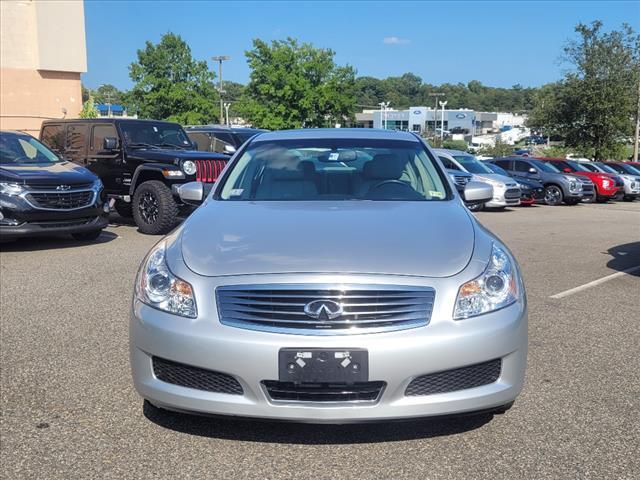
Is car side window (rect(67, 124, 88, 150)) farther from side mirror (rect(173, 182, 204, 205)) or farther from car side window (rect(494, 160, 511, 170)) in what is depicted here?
car side window (rect(494, 160, 511, 170))

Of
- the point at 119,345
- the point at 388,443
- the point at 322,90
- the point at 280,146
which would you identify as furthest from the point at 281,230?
the point at 322,90

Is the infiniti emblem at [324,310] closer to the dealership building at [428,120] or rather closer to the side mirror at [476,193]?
the side mirror at [476,193]

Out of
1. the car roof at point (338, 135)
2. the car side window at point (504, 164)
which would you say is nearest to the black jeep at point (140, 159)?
the car roof at point (338, 135)

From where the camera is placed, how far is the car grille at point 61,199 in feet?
29.7

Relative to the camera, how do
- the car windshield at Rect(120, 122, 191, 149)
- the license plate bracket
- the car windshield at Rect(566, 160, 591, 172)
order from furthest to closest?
the car windshield at Rect(566, 160, 591, 172) < the car windshield at Rect(120, 122, 191, 149) < the license plate bracket

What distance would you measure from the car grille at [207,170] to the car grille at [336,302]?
8.11m

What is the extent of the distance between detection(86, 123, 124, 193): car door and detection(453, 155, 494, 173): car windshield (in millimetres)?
10767

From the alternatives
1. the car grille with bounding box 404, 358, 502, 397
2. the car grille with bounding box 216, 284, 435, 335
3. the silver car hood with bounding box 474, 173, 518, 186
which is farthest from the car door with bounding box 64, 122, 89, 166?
the silver car hood with bounding box 474, 173, 518, 186

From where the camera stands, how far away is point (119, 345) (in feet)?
16.1

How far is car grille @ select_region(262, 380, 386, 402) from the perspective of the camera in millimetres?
2947

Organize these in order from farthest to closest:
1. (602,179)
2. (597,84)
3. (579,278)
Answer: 1. (597,84)
2. (602,179)
3. (579,278)

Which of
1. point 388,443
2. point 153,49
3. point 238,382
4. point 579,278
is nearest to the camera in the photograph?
point 238,382

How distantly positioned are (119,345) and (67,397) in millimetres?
1018

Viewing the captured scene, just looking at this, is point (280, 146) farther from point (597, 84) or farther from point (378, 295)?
point (597, 84)
